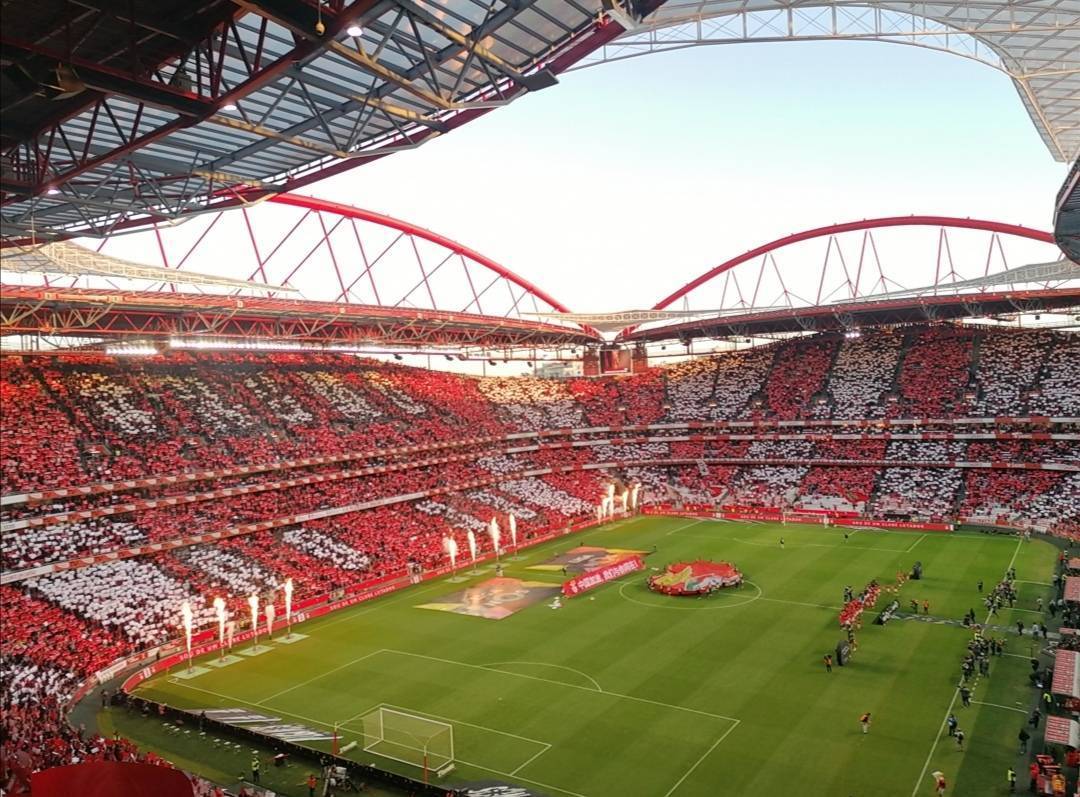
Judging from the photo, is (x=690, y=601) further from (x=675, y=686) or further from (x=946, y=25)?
(x=946, y=25)

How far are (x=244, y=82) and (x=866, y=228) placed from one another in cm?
7606

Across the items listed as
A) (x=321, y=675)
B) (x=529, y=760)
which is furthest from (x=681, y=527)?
(x=529, y=760)

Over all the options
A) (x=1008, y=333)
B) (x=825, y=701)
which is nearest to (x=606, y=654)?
(x=825, y=701)

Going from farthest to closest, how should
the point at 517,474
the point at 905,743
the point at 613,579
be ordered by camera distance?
1. the point at 517,474
2. the point at 613,579
3. the point at 905,743

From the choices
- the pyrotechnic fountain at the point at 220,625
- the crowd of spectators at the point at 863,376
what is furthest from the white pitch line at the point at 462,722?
the crowd of spectators at the point at 863,376

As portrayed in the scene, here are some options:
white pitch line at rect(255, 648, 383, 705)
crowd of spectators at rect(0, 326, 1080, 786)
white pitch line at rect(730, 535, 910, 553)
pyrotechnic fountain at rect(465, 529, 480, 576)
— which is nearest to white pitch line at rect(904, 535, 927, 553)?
white pitch line at rect(730, 535, 910, 553)

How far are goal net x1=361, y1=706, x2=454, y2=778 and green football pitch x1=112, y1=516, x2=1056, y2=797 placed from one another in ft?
1.20

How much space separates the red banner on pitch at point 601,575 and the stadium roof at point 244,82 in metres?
29.8

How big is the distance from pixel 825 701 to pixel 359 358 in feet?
194

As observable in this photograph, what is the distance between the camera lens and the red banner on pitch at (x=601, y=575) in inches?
1704

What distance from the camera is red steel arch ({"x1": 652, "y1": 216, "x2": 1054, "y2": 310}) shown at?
69.6 metres

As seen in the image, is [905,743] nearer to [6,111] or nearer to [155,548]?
[6,111]

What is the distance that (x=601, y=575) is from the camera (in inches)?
1790

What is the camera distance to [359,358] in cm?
7819
